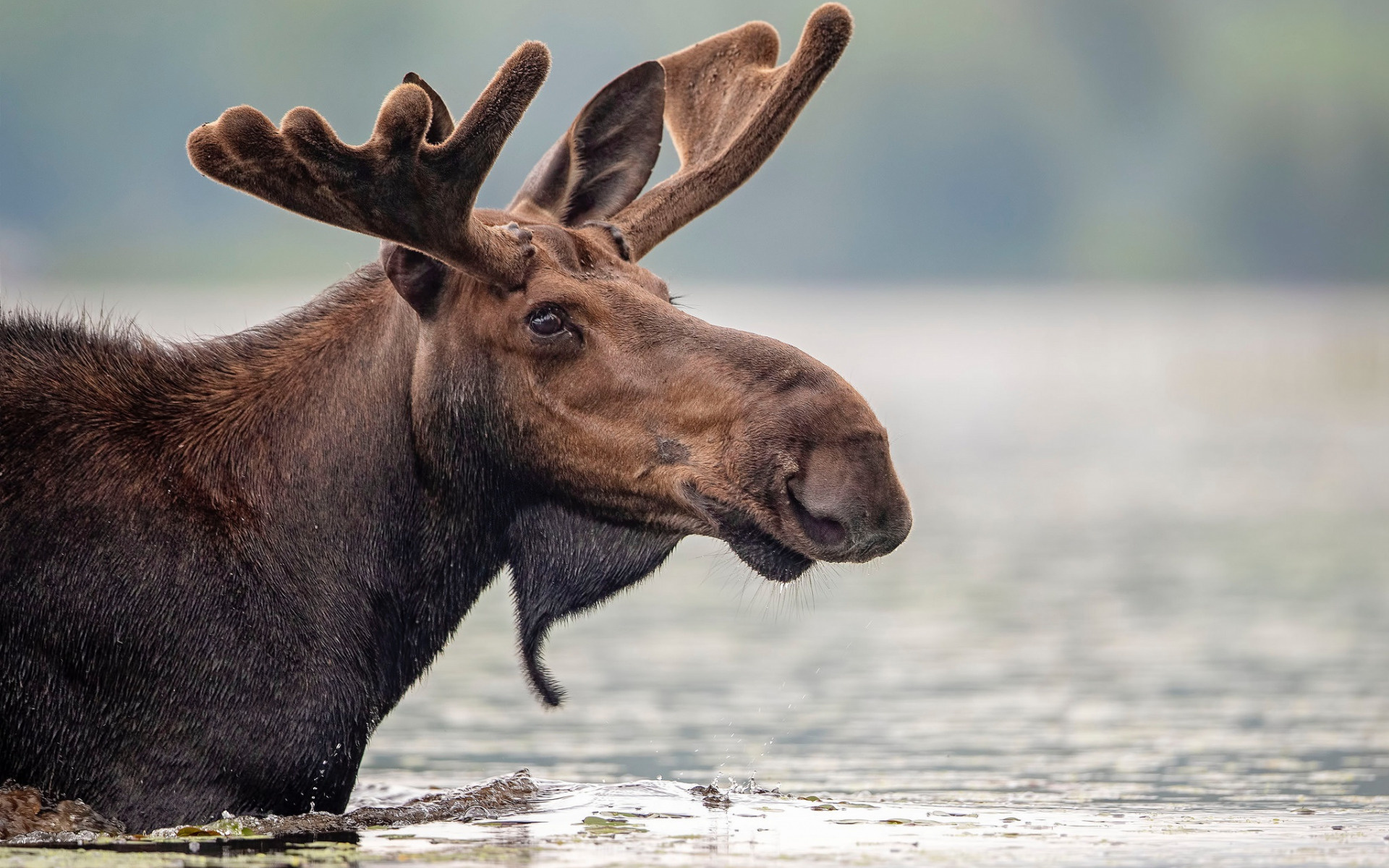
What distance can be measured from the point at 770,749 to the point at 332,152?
4.54 metres

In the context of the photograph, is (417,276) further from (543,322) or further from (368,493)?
(368,493)

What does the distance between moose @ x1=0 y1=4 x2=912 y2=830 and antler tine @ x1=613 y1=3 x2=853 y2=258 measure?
0.86 metres

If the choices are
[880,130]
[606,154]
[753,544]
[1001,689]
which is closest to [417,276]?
[753,544]

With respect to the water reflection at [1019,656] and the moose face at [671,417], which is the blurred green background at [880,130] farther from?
the moose face at [671,417]

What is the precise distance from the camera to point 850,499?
5.86 metres

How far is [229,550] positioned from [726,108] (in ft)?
9.15

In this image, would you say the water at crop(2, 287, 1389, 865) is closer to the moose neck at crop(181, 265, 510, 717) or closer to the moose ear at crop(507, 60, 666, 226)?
the moose neck at crop(181, 265, 510, 717)

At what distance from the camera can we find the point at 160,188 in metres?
136

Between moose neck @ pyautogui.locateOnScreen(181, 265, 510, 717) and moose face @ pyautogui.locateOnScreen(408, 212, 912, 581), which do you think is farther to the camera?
moose neck @ pyautogui.locateOnScreen(181, 265, 510, 717)

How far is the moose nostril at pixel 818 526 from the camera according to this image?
5.90m

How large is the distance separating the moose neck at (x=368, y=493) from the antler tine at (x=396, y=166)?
0.40m

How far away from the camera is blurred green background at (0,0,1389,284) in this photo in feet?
435

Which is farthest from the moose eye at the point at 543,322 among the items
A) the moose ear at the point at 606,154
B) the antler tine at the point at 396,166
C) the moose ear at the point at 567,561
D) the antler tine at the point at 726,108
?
the moose ear at the point at 606,154

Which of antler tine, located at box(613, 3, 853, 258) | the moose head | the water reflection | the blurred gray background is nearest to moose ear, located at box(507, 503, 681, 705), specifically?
the moose head
